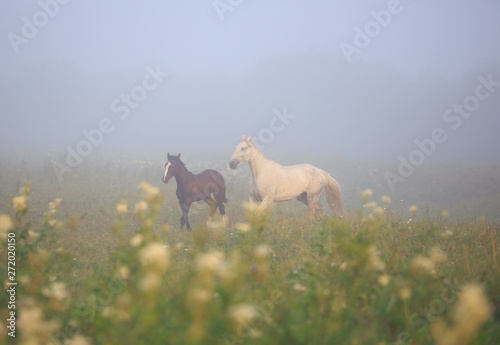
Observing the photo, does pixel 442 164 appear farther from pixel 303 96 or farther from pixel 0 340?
pixel 303 96

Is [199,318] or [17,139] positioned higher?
[17,139]

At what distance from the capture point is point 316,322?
1832mm

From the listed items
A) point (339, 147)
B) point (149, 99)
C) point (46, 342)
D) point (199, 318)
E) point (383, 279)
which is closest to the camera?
point (199, 318)

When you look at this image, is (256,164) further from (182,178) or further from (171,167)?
(171,167)

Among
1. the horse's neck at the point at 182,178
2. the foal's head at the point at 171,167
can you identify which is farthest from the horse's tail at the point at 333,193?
the foal's head at the point at 171,167

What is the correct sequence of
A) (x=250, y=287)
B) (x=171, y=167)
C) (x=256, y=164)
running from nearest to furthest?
(x=250, y=287) → (x=171, y=167) → (x=256, y=164)

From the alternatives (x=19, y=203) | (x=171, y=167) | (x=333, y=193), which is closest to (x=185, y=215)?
(x=171, y=167)

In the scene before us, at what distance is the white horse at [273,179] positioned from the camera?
26.4 ft

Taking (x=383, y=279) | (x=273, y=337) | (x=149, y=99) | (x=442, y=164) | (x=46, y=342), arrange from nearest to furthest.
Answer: (x=46, y=342) < (x=273, y=337) < (x=383, y=279) < (x=442, y=164) < (x=149, y=99)

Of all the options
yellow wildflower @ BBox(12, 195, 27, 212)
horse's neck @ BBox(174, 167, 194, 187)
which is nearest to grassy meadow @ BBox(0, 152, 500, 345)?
yellow wildflower @ BBox(12, 195, 27, 212)

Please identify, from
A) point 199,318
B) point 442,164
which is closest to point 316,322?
point 199,318

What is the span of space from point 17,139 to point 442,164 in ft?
185

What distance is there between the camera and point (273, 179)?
320 inches

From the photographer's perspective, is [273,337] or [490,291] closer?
[273,337]
